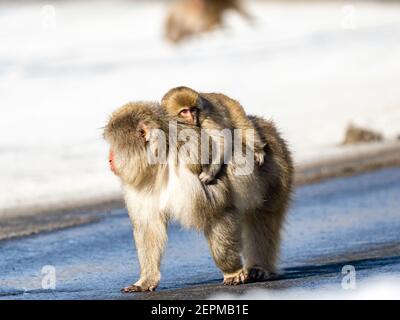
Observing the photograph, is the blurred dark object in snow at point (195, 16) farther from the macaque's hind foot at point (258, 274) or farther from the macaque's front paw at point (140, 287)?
the macaque's front paw at point (140, 287)

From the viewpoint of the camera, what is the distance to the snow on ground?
1296 cm

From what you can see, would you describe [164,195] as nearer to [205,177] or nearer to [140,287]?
[205,177]

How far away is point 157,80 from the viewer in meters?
18.8

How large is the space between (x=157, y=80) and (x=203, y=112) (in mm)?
11749

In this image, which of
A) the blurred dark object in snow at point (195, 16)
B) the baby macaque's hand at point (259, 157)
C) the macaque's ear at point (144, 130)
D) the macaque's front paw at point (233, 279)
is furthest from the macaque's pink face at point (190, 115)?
the blurred dark object in snow at point (195, 16)

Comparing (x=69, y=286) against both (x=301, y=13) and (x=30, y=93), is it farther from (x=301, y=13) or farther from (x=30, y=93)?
(x=301, y=13)

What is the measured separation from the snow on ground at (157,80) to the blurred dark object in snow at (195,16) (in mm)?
350

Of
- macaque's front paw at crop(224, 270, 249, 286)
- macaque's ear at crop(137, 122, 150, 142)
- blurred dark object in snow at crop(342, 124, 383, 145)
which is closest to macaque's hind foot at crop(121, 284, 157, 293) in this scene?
macaque's front paw at crop(224, 270, 249, 286)

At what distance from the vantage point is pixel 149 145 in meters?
7.03

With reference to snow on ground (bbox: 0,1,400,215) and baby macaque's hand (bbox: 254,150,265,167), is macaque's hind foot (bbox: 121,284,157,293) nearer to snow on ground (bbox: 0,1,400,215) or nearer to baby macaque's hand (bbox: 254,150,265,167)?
baby macaque's hand (bbox: 254,150,265,167)

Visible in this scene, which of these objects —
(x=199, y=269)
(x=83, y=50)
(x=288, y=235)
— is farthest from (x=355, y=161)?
(x=83, y=50)

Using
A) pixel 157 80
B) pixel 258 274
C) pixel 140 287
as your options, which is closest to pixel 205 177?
pixel 140 287

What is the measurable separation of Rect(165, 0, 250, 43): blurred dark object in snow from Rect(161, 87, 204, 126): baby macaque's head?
17.2 m

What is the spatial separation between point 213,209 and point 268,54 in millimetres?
14112
